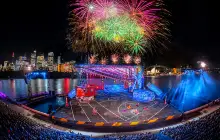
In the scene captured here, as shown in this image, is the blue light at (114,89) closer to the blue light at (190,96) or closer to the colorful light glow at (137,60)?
the colorful light glow at (137,60)

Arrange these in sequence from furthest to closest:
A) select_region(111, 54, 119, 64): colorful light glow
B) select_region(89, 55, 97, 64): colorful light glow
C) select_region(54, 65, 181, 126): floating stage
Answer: select_region(89, 55, 97, 64): colorful light glow → select_region(111, 54, 119, 64): colorful light glow → select_region(54, 65, 181, 126): floating stage

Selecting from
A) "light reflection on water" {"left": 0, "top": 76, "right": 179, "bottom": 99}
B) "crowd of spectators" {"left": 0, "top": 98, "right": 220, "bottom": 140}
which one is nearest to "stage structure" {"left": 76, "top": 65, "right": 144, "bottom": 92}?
"crowd of spectators" {"left": 0, "top": 98, "right": 220, "bottom": 140}

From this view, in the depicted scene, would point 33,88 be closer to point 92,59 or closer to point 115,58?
point 92,59

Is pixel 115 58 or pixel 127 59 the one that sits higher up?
pixel 115 58

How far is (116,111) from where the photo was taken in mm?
23797

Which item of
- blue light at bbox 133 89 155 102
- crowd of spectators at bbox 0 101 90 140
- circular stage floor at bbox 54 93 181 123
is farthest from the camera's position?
blue light at bbox 133 89 155 102

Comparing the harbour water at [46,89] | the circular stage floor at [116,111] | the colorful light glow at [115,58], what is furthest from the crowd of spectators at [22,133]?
the colorful light glow at [115,58]

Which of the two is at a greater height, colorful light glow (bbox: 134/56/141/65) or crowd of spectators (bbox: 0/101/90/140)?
colorful light glow (bbox: 134/56/141/65)

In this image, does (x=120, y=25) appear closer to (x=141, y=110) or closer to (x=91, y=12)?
(x=91, y=12)

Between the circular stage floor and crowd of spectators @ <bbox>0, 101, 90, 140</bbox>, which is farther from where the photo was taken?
the circular stage floor

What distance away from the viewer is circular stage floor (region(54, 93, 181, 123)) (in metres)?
21.3

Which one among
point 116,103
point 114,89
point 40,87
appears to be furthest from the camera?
point 40,87

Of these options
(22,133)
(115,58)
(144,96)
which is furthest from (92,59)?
(22,133)

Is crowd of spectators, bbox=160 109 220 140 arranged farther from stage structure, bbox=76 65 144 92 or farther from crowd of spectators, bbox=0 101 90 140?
stage structure, bbox=76 65 144 92
